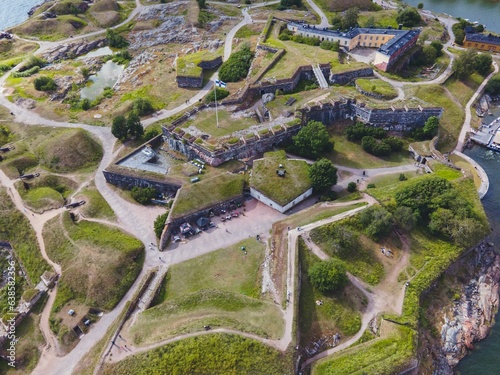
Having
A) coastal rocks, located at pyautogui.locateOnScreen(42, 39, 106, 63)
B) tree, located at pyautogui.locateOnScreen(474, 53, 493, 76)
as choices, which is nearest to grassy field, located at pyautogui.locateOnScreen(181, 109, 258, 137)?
tree, located at pyautogui.locateOnScreen(474, 53, 493, 76)

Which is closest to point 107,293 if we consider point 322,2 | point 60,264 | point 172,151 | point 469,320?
point 60,264

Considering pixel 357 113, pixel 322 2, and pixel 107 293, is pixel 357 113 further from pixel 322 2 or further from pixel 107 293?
pixel 322 2

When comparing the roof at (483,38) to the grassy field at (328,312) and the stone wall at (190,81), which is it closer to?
the stone wall at (190,81)

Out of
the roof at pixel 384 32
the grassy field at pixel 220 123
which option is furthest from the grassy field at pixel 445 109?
the grassy field at pixel 220 123

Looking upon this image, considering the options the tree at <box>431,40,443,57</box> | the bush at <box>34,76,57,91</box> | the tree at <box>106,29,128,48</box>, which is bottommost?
the bush at <box>34,76,57,91</box>

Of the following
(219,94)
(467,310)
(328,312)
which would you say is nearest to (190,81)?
(219,94)

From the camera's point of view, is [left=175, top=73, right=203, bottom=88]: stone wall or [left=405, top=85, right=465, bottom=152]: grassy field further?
[left=175, top=73, right=203, bottom=88]: stone wall

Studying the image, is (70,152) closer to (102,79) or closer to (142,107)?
(142,107)

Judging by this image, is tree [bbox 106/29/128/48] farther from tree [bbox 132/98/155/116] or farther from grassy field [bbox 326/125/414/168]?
grassy field [bbox 326/125/414/168]
